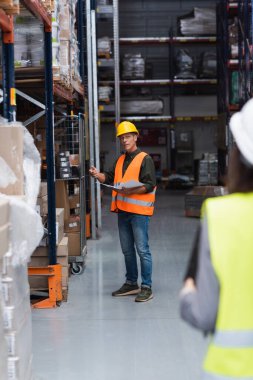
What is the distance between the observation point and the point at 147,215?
21.3 feet

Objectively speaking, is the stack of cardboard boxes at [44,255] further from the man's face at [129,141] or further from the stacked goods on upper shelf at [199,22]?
the stacked goods on upper shelf at [199,22]

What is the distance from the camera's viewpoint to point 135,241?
259 inches

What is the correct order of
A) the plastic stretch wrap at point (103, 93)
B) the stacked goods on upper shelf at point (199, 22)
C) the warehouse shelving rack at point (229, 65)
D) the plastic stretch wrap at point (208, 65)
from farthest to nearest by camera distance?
the plastic stretch wrap at point (208, 65) → the stacked goods on upper shelf at point (199, 22) → the plastic stretch wrap at point (103, 93) → the warehouse shelving rack at point (229, 65)

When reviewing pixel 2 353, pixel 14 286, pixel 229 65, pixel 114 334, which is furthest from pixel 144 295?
pixel 229 65

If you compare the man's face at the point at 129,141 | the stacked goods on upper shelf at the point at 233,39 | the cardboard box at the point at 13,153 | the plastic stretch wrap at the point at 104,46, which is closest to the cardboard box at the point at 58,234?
the man's face at the point at 129,141

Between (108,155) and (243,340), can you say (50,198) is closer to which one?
(243,340)

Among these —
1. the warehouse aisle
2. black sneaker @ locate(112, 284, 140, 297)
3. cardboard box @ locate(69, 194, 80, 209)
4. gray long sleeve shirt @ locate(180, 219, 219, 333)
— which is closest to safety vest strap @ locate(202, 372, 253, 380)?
gray long sleeve shirt @ locate(180, 219, 219, 333)

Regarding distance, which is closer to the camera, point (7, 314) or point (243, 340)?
point (243, 340)

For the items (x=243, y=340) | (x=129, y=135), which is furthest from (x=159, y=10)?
(x=243, y=340)

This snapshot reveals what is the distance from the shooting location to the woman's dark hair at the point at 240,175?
192 centimetres

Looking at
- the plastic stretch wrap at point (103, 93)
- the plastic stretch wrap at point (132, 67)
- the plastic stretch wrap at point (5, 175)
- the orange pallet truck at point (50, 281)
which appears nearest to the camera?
the plastic stretch wrap at point (5, 175)

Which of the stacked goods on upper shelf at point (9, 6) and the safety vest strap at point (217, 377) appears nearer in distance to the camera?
the safety vest strap at point (217, 377)

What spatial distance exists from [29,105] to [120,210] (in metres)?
2.49

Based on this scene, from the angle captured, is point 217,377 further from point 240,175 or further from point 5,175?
point 5,175
